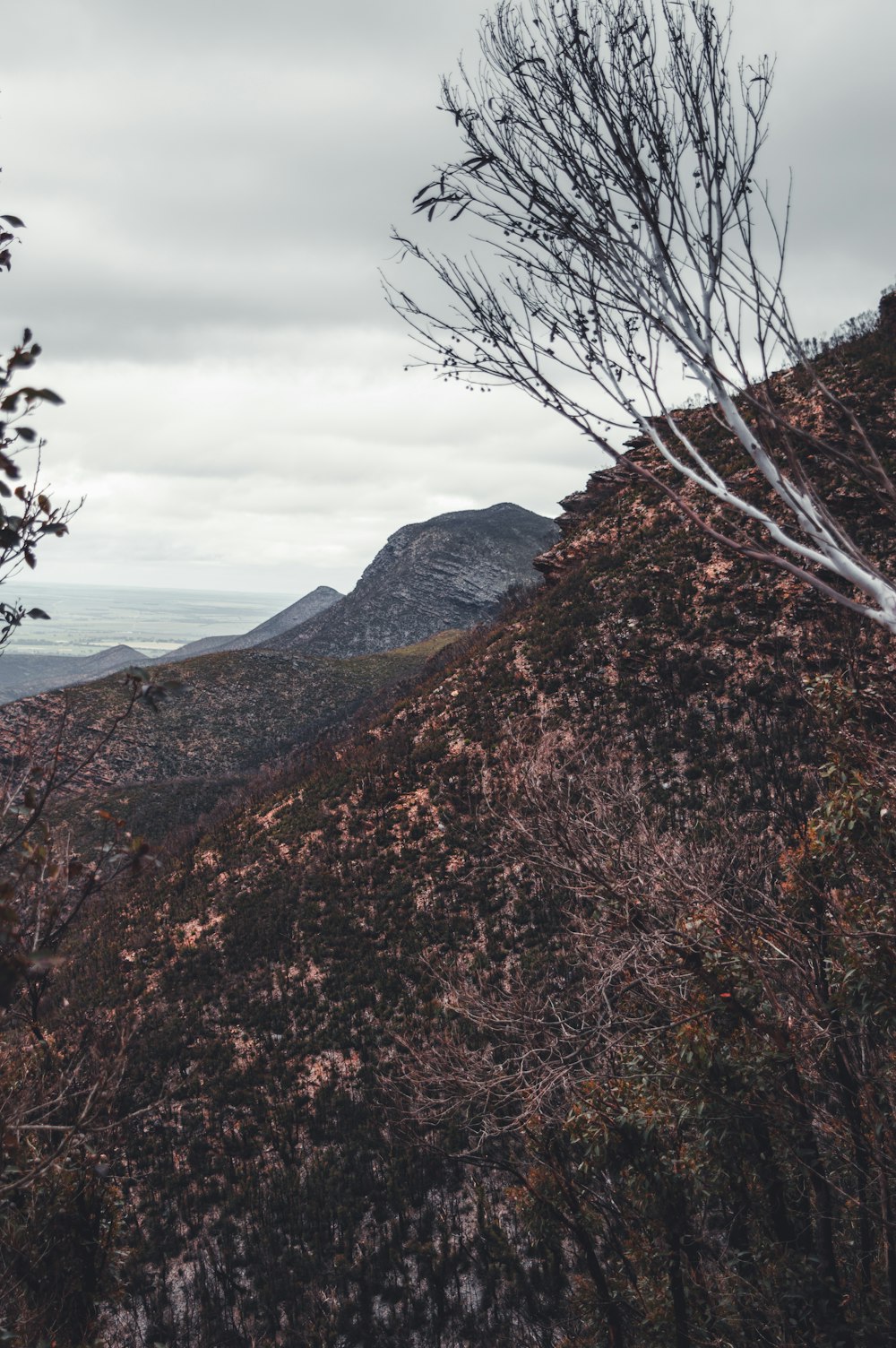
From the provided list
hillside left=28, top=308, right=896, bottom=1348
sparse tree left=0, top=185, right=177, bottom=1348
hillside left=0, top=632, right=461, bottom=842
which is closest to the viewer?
sparse tree left=0, top=185, right=177, bottom=1348

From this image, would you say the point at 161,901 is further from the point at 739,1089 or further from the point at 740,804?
the point at 739,1089

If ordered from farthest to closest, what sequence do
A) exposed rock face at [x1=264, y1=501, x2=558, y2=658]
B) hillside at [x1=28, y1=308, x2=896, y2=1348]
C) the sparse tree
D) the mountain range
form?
1. exposed rock face at [x1=264, y1=501, x2=558, y2=658]
2. the mountain range
3. hillside at [x1=28, y1=308, x2=896, y2=1348]
4. the sparse tree

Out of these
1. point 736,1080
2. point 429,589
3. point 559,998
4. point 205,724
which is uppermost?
point 429,589

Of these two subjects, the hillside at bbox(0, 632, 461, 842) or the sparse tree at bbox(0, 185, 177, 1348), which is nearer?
the sparse tree at bbox(0, 185, 177, 1348)

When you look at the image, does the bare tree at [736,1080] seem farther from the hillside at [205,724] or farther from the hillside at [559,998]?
the hillside at [205,724]

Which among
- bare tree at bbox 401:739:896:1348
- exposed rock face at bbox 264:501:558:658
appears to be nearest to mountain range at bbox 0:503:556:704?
exposed rock face at bbox 264:501:558:658

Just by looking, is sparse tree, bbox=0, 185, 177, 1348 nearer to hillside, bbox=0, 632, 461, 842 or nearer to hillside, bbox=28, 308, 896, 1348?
hillside, bbox=28, 308, 896, 1348

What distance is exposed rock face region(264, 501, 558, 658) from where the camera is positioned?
127m

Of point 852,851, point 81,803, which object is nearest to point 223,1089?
point 852,851

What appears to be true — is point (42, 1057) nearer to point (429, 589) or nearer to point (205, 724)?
point (205, 724)

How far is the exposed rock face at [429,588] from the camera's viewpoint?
5010 inches

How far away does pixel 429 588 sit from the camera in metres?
135

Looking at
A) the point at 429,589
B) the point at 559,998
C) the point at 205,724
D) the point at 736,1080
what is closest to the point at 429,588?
the point at 429,589

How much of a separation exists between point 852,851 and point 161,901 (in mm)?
28439
